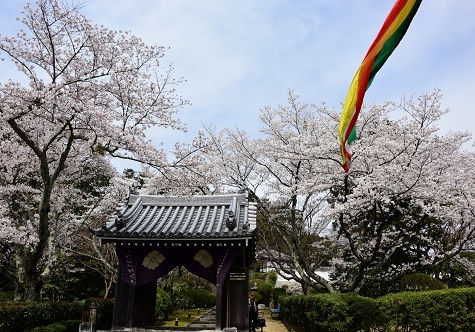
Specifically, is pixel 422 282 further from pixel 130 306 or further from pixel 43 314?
pixel 43 314

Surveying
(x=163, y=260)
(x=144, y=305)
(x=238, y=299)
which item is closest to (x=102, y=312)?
(x=144, y=305)

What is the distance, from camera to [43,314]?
9055 millimetres

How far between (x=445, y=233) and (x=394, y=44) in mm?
14125

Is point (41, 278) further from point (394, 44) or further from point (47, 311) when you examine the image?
point (394, 44)

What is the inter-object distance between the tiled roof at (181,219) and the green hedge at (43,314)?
219cm

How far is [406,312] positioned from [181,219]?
6102 millimetres

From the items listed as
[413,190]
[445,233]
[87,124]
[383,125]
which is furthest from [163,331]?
[445,233]

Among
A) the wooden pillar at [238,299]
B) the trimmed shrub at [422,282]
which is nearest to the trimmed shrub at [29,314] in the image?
the wooden pillar at [238,299]

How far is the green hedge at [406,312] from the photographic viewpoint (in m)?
8.70

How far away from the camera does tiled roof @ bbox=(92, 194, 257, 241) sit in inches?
343

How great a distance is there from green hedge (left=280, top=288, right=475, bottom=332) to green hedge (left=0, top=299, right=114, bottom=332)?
19.8ft

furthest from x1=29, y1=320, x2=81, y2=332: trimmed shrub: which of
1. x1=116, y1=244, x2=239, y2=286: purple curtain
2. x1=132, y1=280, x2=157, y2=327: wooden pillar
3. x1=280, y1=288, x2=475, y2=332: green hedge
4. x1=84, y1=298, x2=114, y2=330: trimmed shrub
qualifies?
x1=280, y1=288, x2=475, y2=332: green hedge

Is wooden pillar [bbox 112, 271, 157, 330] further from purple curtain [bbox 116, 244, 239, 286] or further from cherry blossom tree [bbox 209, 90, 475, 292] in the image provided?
cherry blossom tree [bbox 209, 90, 475, 292]

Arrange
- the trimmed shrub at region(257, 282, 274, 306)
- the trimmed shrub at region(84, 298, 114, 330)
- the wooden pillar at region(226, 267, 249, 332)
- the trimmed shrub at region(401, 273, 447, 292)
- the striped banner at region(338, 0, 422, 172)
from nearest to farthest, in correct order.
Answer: the striped banner at region(338, 0, 422, 172) < the wooden pillar at region(226, 267, 249, 332) < the trimmed shrub at region(84, 298, 114, 330) < the trimmed shrub at region(401, 273, 447, 292) < the trimmed shrub at region(257, 282, 274, 306)
